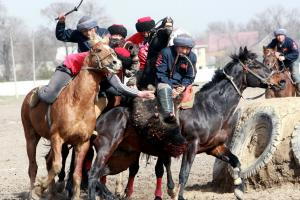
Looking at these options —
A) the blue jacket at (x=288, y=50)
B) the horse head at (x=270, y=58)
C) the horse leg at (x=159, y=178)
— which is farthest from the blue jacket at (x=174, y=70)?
the blue jacket at (x=288, y=50)

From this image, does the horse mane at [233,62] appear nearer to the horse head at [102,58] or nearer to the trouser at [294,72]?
the horse head at [102,58]

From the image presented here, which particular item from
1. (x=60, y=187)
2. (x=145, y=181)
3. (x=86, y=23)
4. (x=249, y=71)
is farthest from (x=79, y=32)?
(x=145, y=181)

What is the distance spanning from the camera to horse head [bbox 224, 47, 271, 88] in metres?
9.73

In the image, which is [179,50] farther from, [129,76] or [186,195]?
[186,195]

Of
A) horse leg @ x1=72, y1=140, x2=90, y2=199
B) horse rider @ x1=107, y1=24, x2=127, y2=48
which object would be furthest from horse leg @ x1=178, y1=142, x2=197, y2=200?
horse rider @ x1=107, y1=24, x2=127, y2=48

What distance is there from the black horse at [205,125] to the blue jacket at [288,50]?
18.6 ft

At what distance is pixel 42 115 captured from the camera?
30.2ft

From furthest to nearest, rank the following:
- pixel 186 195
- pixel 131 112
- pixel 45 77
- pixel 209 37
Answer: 1. pixel 209 37
2. pixel 45 77
3. pixel 186 195
4. pixel 131 112

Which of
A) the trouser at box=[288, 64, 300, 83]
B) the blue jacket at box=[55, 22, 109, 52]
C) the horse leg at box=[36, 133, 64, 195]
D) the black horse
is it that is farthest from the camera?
the trouser at box=[288, 64, 300, 83]

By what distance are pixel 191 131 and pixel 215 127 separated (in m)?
0.37

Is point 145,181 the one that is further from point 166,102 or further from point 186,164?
point 166,102

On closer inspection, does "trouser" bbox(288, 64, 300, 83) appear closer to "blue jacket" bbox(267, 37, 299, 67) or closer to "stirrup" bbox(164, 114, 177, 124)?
"blue jacket" bbox(267, 37, 299, 67)

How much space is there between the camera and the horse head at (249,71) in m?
9.73

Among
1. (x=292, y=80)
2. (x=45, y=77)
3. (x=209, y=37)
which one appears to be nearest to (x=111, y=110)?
(x=292, y=80)
